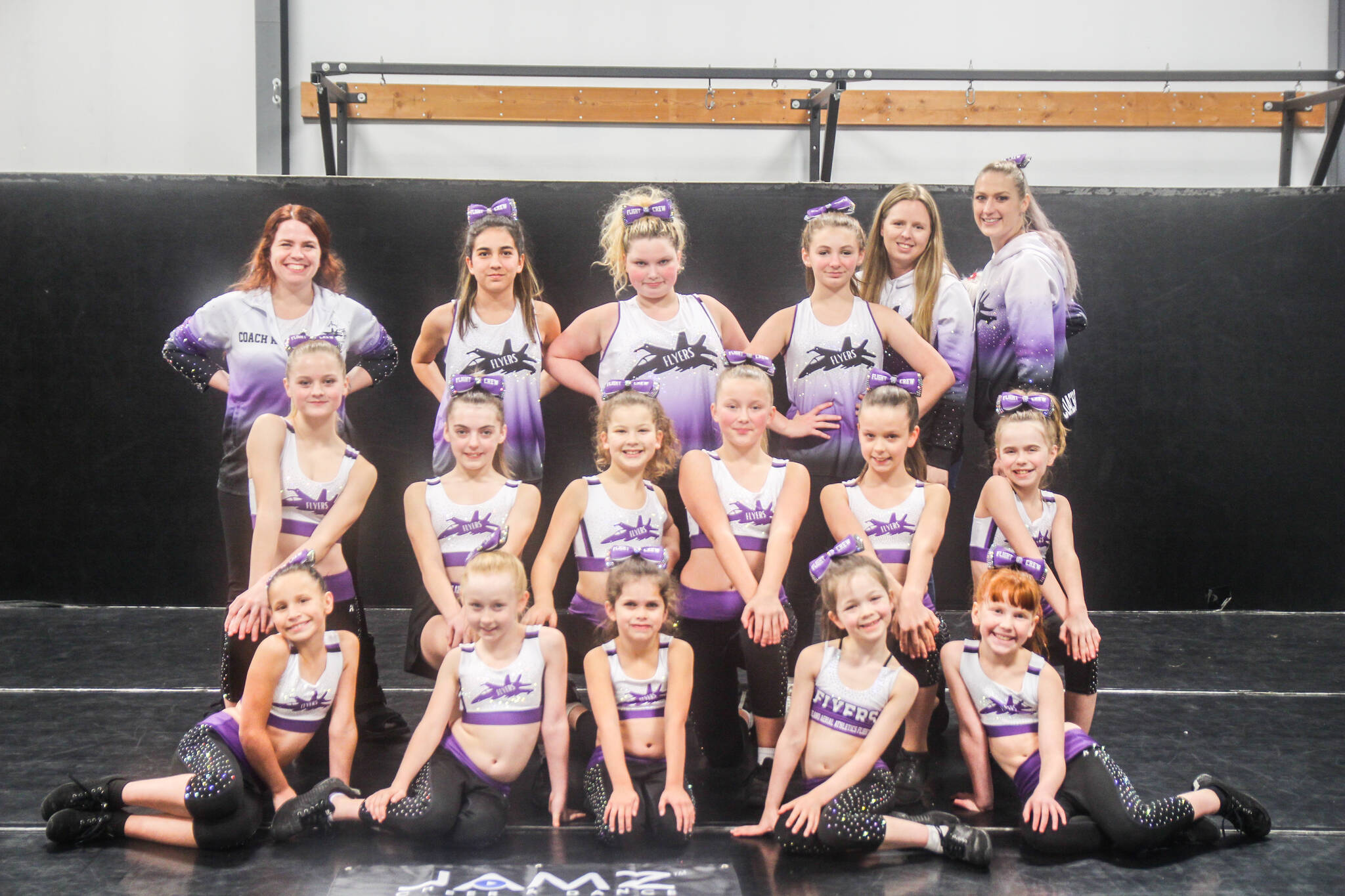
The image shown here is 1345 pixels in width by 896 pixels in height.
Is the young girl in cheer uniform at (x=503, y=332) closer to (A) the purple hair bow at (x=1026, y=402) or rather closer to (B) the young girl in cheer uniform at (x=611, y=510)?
(B) the young girl in cheer uniform at (x=611, y=510)

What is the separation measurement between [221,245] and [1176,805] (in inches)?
166

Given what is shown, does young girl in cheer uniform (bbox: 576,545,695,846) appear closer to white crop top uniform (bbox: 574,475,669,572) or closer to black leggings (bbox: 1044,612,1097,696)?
white crop top uniform (bbox: 574,475,669,572)

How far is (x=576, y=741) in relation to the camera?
2.88 metres

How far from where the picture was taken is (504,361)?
133 inches

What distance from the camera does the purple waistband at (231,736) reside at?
8.27 ft

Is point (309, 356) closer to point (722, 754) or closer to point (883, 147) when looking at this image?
point (722, 754)

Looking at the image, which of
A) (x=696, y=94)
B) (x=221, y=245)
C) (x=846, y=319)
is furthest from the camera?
(x=696, y=94)

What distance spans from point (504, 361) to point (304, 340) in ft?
2.01

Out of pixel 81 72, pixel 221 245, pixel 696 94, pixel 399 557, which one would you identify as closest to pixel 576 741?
pixel 399 557

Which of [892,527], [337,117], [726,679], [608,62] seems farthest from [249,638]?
[608,62]

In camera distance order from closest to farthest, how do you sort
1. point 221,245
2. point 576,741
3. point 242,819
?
point 242,819 < point 576,741 < point 221,245

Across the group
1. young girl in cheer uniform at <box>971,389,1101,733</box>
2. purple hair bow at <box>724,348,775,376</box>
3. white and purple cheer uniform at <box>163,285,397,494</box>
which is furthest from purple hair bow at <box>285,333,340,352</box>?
young girl in cheer uniform at <box>971,389,1101,733</box>

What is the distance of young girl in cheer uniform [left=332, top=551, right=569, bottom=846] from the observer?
249 centimetres

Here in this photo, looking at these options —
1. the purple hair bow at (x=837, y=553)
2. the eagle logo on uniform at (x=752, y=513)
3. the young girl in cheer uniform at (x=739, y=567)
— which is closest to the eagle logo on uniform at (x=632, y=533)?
the young girl in cheer uniform at (x=739, y=567)
